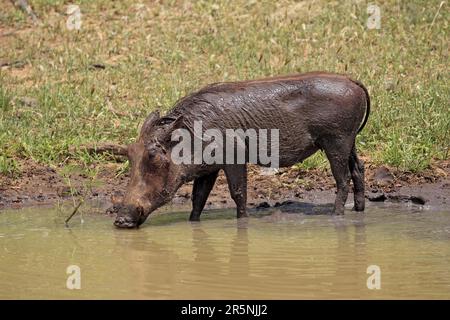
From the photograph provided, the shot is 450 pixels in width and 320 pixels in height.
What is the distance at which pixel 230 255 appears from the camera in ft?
28.6

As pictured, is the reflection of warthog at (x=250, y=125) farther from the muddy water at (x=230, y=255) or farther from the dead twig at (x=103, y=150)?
the dead twig at (x=103, y=150)

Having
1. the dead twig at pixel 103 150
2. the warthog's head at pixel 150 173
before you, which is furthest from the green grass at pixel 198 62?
the warthog's head at pixel 150 173

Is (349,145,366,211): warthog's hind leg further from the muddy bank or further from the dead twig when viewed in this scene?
the dead twig

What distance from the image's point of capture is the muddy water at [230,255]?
7.46 meters

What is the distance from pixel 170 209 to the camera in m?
11.0

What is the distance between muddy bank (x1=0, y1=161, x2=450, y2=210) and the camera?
36.5ft

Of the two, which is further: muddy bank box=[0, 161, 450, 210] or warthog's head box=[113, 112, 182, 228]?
muddy bank box=[0, 161, 450, 210]

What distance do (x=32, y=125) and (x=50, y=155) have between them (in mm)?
826

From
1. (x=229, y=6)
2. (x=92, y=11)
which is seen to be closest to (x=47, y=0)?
(x=92, y=11)

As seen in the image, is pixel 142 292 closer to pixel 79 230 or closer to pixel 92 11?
pixel 79 230

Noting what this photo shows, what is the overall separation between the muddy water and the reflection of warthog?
33cm

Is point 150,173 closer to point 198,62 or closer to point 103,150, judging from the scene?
point 103,150

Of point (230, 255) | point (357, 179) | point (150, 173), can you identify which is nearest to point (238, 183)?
point (150, 173)

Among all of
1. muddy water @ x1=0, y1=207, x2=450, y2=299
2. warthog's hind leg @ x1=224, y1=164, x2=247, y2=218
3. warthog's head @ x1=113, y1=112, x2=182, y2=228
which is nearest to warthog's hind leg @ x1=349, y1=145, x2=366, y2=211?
muddy water @ x1=0, y1=207, x2=450, y2=299
